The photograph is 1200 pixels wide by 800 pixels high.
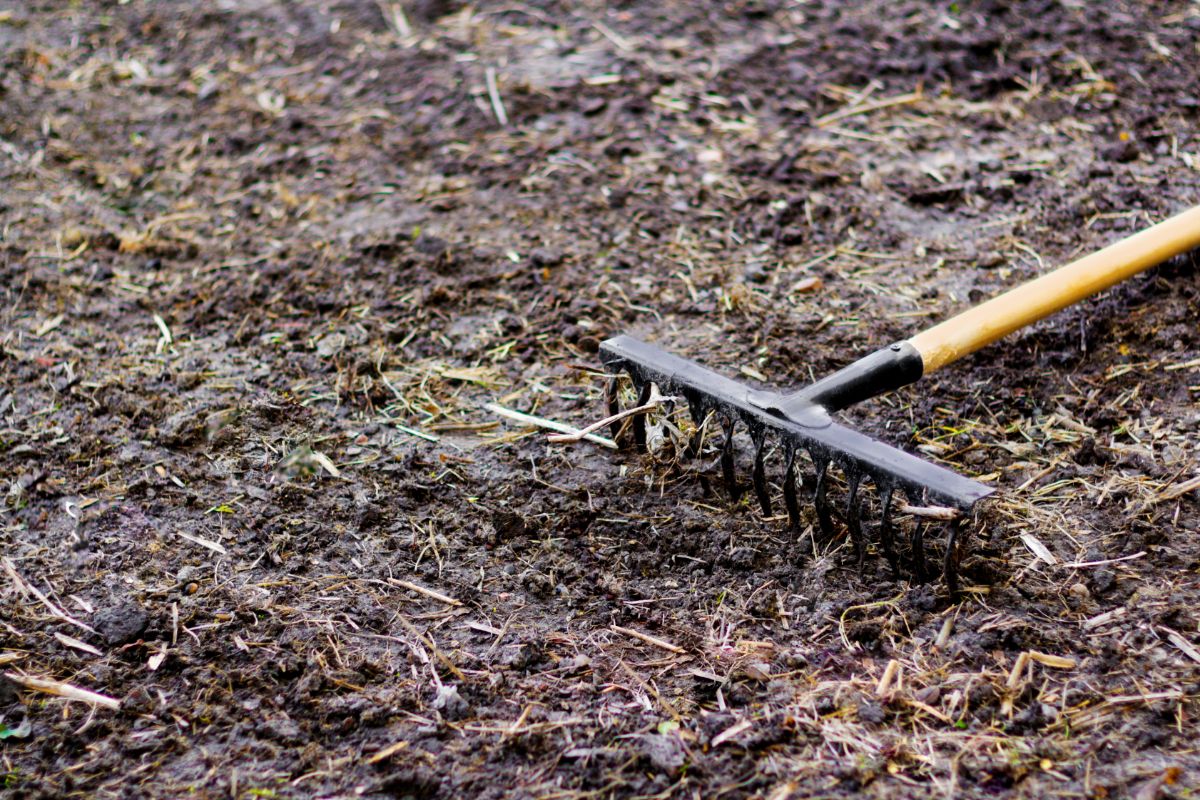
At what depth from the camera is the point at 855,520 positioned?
8.91ft

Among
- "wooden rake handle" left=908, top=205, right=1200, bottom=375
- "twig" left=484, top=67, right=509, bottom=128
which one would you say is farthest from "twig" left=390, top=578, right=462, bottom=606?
"twig" left=484, top=67, right=509, bottom=128

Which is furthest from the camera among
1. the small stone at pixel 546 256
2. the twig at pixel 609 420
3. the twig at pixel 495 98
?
the twig at pixel 495 98

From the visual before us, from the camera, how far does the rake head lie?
2.58 m

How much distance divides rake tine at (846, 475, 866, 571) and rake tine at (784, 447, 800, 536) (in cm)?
15

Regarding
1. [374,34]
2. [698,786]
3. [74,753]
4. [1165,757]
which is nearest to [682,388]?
[698,786]

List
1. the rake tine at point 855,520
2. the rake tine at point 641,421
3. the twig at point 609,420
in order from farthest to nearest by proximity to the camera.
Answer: the rake tine at point 641,421 < the twig at point 609,420 < the rake tine at point 855,520

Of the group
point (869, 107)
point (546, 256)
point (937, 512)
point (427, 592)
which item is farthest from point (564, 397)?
point (869, 107)

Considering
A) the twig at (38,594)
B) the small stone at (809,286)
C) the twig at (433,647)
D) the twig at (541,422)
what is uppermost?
the twig at (38,594)

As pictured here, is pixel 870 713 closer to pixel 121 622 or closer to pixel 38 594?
pixel 121 622

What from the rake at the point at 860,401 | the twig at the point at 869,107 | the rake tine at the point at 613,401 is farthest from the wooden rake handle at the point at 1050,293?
the twig at the point at 869,107

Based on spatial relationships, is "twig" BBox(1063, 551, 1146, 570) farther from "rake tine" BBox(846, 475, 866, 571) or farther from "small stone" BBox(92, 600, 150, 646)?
"small stone" BBox(92, 600, 150, 646)

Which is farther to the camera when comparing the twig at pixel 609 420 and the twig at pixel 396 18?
the twig at pixel 396 18

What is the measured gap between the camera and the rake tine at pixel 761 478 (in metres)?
2.89

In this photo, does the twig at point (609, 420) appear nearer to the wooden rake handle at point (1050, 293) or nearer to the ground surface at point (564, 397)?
the ground surface at point (564, 397)
